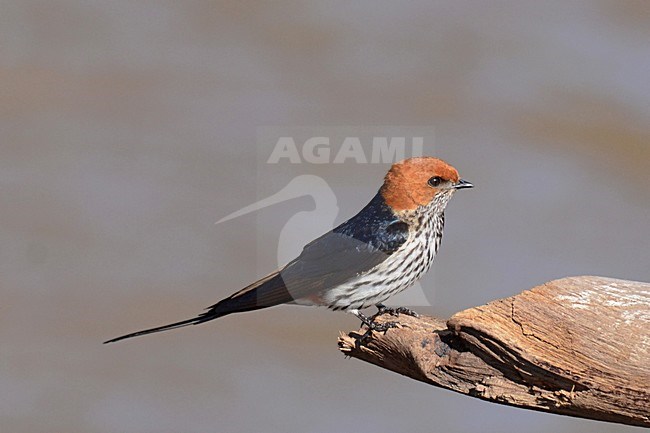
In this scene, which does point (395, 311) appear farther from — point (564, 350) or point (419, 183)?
point (564, 350)

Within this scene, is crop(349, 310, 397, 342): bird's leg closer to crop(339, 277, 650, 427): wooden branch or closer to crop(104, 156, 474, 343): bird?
crop(104, 156, 474, 343): bird

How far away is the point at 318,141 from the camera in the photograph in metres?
5.52

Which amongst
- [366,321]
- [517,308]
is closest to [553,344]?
[517,308]

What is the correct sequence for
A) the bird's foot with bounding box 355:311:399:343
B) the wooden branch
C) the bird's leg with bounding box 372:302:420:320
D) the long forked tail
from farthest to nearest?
the long forked tail < the bird's leg with bounding box 372:302:420:320 < the bird's foot with bounding box 355:311:399:343 < the wooden branch

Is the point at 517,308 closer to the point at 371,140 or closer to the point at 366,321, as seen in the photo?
the point at 366,321

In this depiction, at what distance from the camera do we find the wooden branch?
7.69 feet

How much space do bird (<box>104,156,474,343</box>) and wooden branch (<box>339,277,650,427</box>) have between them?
608 mm

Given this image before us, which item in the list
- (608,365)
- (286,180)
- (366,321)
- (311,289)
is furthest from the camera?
(286,180)

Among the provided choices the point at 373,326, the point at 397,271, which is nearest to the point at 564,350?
the point at 373,326

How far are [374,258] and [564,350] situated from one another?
80 cm

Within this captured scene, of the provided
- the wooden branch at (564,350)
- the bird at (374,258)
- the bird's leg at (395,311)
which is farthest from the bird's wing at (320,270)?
the wooden branch at (564,350)

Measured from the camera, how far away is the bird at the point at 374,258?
3.02m

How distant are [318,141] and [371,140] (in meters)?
0.30

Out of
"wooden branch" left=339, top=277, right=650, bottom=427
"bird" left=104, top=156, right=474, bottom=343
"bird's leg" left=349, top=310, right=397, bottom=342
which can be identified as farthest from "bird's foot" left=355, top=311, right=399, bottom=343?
"wooden branch" left=339, top=277, right=650, bottom=427
